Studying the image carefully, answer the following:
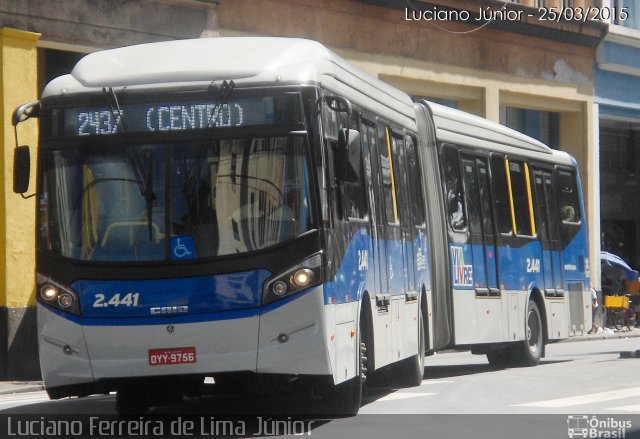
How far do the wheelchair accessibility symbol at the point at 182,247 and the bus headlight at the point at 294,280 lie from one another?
645 mm

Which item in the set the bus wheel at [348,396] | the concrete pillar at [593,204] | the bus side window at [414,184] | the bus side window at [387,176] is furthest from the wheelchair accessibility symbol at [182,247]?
the concrete pillar at [593,204]

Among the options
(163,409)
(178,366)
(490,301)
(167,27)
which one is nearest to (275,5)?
(167,27)

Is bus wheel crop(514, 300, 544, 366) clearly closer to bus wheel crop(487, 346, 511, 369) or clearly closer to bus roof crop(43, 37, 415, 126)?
bus wheel crop(487, 346, 511, 369)

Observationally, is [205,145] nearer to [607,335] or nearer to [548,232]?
[548,232]

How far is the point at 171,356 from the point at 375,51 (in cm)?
1633

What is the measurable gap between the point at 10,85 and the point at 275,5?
606 centimetres

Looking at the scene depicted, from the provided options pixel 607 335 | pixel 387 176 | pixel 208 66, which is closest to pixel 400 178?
pixel 387 176

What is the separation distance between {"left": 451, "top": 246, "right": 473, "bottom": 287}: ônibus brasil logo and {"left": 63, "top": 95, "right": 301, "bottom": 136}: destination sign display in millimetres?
7208

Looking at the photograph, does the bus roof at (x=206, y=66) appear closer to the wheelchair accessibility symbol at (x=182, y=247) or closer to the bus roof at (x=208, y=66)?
the bus roof at (x=208, y=66)

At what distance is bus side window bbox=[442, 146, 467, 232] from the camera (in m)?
18.9

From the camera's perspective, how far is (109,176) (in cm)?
1192

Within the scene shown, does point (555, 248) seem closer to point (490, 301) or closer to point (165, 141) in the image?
point (490, 301)

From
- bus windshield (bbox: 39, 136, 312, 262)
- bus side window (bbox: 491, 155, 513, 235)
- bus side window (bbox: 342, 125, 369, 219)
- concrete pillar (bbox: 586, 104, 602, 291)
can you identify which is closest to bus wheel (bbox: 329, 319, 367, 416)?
bus side window (bbox: 342, 125, 369, 219)

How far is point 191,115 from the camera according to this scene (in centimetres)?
1191
